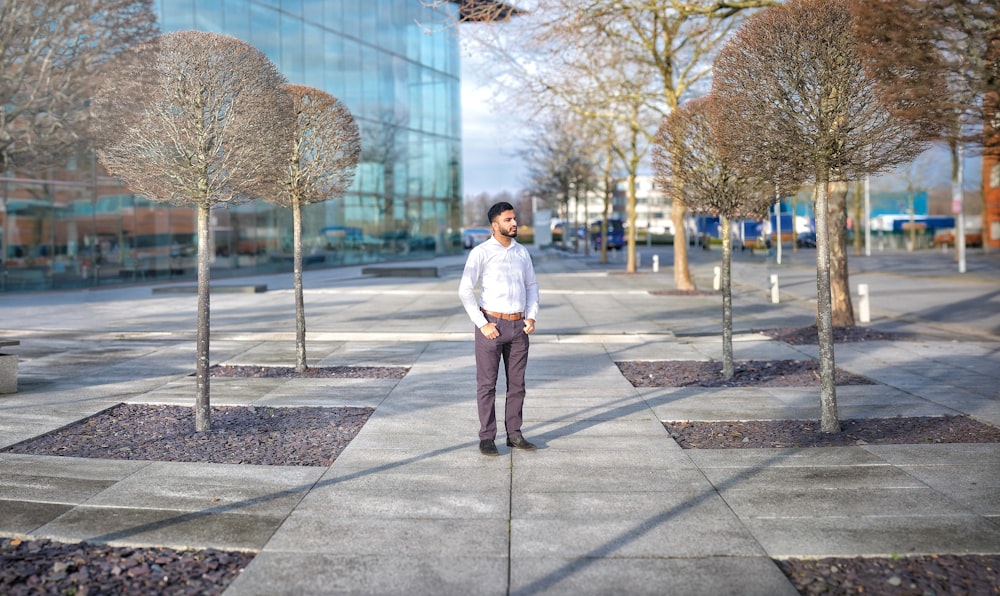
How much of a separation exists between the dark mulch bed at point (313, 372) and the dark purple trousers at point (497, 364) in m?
4.26

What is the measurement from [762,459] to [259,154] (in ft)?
15.8

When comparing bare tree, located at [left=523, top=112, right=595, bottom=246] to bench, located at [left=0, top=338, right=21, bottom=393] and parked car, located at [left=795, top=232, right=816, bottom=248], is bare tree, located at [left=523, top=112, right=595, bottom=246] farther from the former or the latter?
bench, located at [left=0, top=338, right=21, bottom=393]

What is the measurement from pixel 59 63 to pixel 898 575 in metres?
22.5

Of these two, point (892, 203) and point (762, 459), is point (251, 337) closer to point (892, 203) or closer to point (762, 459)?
point (762, 459)

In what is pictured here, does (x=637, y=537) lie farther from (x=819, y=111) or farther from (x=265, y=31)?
(x=265, y=31)

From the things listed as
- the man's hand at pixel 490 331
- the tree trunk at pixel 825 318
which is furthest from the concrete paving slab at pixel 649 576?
the tree trunk at pixel 825 318

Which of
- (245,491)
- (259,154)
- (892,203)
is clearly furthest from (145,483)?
(892,203)

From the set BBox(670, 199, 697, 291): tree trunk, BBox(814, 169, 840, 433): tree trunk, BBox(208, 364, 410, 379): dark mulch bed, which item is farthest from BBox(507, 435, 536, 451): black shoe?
BBox(670, 199, 697, 291): tree trunk

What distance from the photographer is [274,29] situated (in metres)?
39.4

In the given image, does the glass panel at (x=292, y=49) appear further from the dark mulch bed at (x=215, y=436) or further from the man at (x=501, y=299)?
the man at (x=501, y=299)

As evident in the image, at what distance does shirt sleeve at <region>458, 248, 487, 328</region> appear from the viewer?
259 inches

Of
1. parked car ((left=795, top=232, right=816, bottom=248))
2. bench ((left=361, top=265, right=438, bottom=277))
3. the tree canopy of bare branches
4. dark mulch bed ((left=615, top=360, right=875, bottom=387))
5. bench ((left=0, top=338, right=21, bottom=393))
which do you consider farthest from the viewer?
parked car ((left=795, top=232, right=816, bottom=248))

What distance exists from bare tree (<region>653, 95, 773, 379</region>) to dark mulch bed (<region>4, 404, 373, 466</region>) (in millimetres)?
5596

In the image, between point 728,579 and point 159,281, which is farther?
point 159,281
